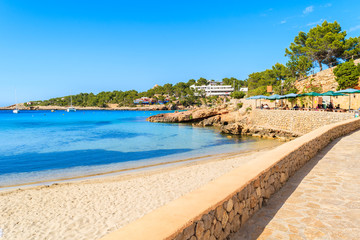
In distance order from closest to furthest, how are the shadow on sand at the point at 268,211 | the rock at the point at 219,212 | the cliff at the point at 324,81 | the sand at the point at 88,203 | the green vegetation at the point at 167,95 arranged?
the rock at the point at 219,212
the shadow on sand at the point at 268,211
the sand at the point at 88,203
the cliff at the point at 324,81
the green vegetation at the point at 167,95

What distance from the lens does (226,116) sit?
51656mm

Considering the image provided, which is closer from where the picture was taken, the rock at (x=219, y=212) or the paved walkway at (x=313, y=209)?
the rock at (x=219, y=212)

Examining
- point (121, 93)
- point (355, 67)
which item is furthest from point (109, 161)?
point (121, 93)

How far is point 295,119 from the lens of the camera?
30.5m

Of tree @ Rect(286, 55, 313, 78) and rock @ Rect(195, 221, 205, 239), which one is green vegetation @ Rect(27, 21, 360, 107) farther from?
rock @ Rect(195, 221, 205, 239)

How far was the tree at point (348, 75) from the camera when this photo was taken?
127 feet

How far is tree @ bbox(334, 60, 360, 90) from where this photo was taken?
127 feet

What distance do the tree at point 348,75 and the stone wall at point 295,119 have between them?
48.0 ft

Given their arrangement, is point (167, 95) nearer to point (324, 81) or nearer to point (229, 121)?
point (229, 121)

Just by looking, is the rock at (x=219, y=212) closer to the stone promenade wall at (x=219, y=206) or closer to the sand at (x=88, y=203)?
the stone promenade wall at (x=219, y=206)

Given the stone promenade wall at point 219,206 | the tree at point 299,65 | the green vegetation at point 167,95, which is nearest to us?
the stone promenade wall at point 219,206

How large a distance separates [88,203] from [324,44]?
58.6 m

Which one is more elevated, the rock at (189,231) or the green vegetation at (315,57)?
the green vegetation at (315,57)

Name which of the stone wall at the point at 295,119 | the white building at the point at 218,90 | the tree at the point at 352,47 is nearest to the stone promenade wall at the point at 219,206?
the stone wall at the point at 295,119
